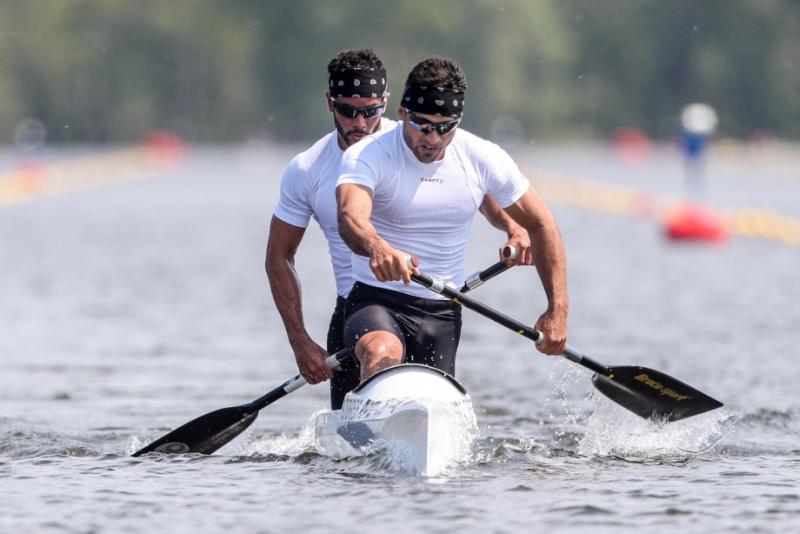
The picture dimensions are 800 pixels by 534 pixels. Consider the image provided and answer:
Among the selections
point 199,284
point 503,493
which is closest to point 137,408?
point 503,493

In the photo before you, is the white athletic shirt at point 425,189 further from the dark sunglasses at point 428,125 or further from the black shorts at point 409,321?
the dark sunglasses at point 428,125

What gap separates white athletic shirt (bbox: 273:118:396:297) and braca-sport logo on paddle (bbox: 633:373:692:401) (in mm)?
1907

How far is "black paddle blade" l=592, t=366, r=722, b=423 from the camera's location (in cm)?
941

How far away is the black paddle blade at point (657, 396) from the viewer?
9.41 m

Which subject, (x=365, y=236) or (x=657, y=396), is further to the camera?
(x=657, y=396)

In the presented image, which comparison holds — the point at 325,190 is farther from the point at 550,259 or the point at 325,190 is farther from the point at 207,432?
the point at 207,432

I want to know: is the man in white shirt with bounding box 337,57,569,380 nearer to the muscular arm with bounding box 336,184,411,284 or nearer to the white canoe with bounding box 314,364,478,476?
the muscular arm with bounding box 336,184,411,284

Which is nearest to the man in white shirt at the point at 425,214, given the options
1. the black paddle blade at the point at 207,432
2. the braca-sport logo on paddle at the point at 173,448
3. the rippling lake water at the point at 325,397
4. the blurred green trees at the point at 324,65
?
the rippling lake water at the point at 325,397

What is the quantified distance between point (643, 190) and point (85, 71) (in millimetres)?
39637

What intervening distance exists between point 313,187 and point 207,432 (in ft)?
5.95

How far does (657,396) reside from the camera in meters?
9.50

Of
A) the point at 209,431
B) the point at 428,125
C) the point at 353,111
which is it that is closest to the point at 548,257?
the point at 428,125

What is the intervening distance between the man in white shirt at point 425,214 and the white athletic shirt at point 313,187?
10.3 inches

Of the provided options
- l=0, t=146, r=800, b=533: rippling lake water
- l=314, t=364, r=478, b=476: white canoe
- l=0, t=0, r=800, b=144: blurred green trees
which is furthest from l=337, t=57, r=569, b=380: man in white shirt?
l=0, t=0, r=800, b=144: blurred green trees
